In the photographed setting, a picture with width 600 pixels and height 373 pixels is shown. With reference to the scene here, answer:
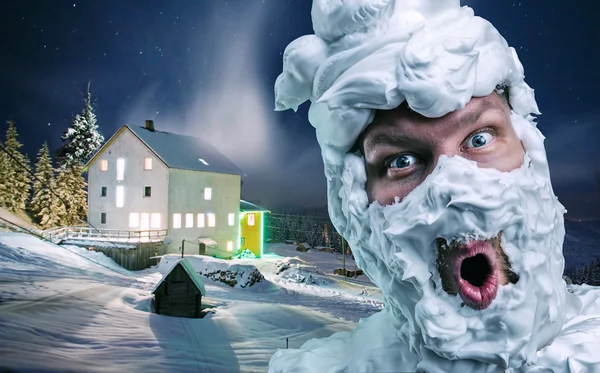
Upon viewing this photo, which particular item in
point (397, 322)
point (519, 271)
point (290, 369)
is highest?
point (519, 271)

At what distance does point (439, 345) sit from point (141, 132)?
22.2 feet

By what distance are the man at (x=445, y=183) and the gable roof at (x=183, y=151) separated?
228 inches

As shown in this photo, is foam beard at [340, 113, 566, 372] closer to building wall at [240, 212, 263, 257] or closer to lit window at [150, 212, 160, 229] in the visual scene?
lit window at [150, 212, 160, 229]

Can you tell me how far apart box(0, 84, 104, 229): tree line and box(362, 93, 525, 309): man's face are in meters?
2.74

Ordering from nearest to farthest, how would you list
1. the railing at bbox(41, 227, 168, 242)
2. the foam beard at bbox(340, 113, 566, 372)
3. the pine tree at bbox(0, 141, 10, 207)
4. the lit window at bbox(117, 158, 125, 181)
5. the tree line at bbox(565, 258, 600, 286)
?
the foam beard at bbox(340, 113, 566, 372) < the pine tree at bbox(0, 141, 10, 207) < the railing at bbox(41, 227, 168, 242) < the tree line at bbox(565, 258, 600, 286) < the lit window at bbox(117, 158, 125, 181)

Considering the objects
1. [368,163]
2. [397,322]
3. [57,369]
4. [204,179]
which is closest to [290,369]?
[397,322]

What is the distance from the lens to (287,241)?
1055cm

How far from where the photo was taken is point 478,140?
2.77 feet

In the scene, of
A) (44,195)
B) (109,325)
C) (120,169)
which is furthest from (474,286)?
(120,169)

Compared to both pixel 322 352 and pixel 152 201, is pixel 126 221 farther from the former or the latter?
pixel 322 352

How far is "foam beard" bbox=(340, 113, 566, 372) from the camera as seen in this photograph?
75 cm

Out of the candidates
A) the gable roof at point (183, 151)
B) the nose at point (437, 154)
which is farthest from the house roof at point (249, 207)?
the nose at point (437, 154)

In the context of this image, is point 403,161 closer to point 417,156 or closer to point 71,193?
point 417,156

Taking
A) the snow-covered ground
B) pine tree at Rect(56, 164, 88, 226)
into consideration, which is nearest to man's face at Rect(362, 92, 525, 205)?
the snow-covered ground
